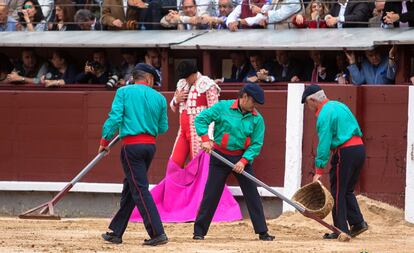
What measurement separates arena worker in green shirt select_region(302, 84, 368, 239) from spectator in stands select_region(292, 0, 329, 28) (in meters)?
3.65

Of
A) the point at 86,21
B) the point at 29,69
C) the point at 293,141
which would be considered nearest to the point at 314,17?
the point at 293,141

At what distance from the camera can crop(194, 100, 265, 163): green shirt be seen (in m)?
10.7

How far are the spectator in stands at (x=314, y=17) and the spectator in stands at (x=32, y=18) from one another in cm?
352

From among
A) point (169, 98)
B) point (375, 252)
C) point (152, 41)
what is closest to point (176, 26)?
point (152, 41)

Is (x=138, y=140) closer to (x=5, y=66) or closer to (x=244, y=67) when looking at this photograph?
(x=244, y=67)

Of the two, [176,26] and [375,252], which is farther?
[176,26]

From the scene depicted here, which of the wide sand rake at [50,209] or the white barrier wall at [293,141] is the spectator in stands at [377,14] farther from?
the wide sand rake at [50,209]

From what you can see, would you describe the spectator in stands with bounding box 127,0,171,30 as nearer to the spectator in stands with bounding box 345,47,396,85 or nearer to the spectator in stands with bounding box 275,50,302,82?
the spectator in stands with bounding box 275,50,302,82

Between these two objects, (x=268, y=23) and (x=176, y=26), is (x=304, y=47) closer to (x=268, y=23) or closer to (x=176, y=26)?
(x=268, y=23)

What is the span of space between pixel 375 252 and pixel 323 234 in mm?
1751

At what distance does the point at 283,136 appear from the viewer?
13.6m

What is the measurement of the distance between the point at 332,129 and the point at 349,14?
363cm

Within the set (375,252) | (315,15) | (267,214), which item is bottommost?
(267,214)

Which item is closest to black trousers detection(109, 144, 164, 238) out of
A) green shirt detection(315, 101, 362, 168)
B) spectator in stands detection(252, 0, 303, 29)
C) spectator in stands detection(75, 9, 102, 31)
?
green shirt detection(315, 101, 362, 168)
